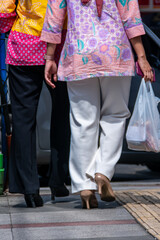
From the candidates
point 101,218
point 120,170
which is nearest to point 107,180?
point 101,218

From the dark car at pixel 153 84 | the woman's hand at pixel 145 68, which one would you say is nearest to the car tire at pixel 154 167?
the dark car at pixel 153 84

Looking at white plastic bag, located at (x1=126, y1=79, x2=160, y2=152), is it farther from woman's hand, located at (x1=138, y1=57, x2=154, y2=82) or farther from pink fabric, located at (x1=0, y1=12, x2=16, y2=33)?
pink fabric, located at (x1=0, y1=12, x2=16, y2=33)

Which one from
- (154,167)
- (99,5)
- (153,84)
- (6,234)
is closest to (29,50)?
(99,5)

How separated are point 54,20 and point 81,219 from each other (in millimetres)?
1250

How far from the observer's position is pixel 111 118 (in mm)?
4363

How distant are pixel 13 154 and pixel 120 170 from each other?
3.94m

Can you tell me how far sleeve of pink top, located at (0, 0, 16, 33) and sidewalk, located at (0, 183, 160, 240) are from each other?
48.5 inches

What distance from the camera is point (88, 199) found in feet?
14.2

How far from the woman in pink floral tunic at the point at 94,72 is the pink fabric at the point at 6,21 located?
34cm

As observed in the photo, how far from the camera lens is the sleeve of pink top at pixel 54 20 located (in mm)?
4285

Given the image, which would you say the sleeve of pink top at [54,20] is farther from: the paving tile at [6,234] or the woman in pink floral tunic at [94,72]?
the paving tile at [6,234]

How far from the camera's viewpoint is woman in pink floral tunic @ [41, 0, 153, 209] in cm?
422

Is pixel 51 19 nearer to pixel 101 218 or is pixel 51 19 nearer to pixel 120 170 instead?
pixel 101 218

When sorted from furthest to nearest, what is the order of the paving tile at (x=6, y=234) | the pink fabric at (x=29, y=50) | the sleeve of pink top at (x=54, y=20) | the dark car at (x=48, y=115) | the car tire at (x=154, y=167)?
the car tire at (x=154, y=167), the dark car at (x=48, y=115), the pink fabric at (x=29, y=50), the sleeve of pink top at (x=54, y=20), the paving tile at (x=6, y=234)
